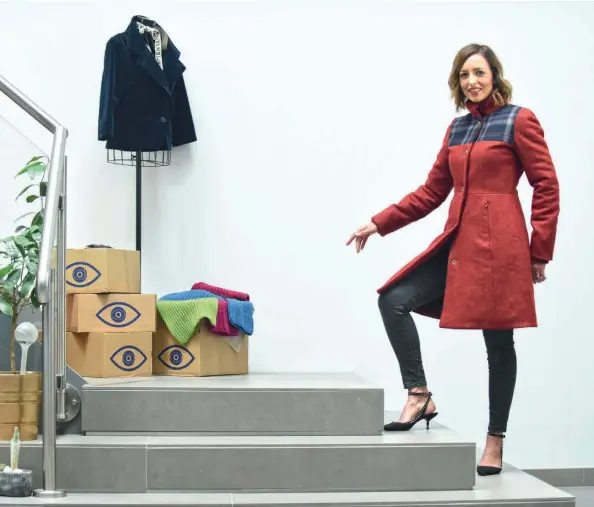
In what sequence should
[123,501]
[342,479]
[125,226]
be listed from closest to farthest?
[123,501] < [342,479] < [125,226]

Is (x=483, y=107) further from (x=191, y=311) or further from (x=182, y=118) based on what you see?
(x=182, y=118)

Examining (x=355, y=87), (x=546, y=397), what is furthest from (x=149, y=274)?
(x=546, y=397)

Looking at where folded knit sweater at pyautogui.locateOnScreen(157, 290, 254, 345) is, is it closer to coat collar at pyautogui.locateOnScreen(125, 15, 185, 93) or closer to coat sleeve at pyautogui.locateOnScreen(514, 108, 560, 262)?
coat collar at pyautogui.locateOnScreen(125, 15, 185, 93)

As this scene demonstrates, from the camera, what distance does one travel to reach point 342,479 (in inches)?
111

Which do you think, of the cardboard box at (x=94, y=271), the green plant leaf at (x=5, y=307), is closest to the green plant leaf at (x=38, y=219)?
the green plant leaf at (x=5, y=307)

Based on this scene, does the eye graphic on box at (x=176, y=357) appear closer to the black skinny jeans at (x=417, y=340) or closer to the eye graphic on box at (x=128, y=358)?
the eye graphic on box at (x=128, y=358)

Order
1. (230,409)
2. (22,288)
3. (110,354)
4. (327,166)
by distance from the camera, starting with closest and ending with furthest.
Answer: (22,288) → (230,409) → (110,354) → (327,166)

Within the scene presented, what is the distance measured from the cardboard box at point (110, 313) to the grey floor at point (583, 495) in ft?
6.23

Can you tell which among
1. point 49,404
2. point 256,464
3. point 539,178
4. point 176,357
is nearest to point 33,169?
point 49,404

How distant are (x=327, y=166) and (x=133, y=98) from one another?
96 centimetres

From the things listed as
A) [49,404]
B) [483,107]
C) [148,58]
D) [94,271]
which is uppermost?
[148,58]

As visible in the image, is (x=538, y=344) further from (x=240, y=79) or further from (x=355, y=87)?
(x=240, y=79)

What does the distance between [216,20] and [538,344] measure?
2156mm

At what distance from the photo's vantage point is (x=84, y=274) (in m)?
3.39
